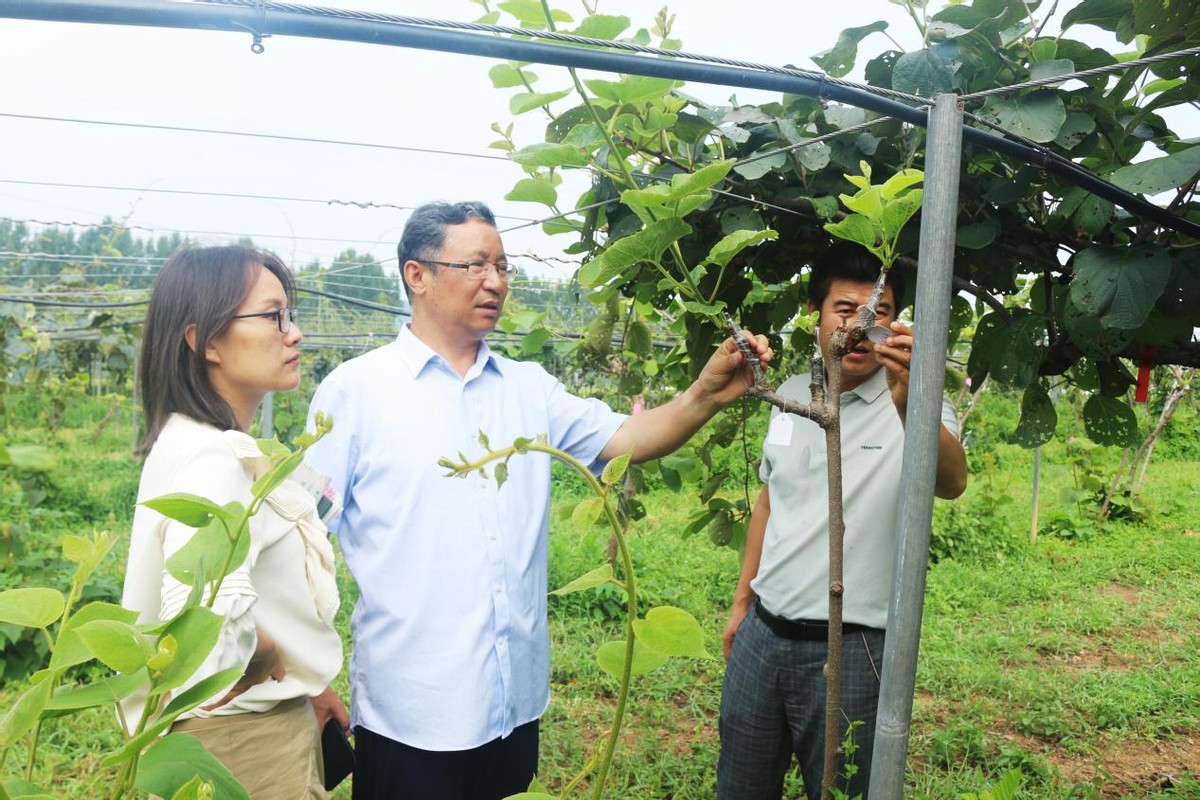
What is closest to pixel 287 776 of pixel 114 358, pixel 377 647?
pixel 377 647

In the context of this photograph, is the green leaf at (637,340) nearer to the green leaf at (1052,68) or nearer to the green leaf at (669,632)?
the green leaf at (1052,68)

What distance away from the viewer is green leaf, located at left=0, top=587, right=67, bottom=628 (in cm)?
46

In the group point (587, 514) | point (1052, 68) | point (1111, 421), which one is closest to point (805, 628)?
point (1111, 421)

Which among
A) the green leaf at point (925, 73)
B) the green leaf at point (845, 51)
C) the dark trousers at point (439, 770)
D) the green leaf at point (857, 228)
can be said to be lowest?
the dark trousers at point (439, 770)

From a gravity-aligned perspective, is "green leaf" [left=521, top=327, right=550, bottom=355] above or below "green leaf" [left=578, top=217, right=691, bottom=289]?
below

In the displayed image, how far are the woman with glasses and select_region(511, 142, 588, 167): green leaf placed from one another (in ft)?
1.63

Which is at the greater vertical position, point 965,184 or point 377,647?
point 965,184

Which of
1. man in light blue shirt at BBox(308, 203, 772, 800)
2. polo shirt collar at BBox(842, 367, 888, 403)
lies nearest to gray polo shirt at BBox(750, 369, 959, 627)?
polo shirt collar at BBox(842, 367, 888, 403)

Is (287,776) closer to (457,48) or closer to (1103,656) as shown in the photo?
(457,48)

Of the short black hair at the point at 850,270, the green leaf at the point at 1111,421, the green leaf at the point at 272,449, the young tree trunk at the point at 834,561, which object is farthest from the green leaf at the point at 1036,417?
the green leaf at the point at 272,449

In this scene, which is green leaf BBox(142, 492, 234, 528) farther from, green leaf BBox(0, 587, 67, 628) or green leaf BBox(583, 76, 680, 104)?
green leaf BBox(583, 76, 680, 104)

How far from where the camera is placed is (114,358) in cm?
706

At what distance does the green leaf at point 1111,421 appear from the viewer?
5.62 ft

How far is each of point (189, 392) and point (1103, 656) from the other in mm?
3875
